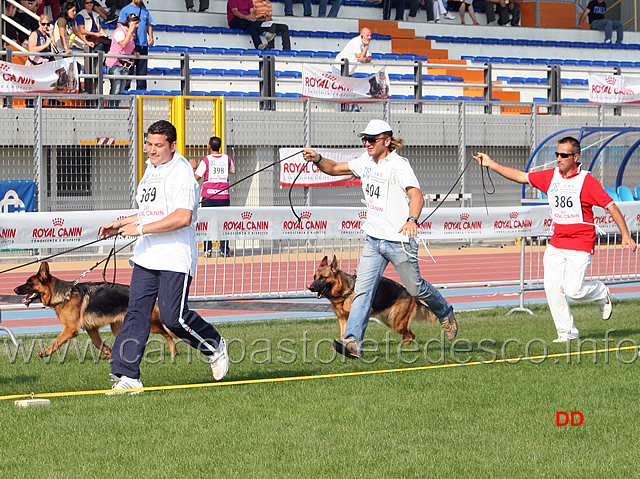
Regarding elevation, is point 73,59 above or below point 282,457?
above

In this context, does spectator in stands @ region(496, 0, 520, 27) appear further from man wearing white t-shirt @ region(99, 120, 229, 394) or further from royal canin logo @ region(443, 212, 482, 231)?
man wearing white t-shirt @ region(99, 120, 229, 394)

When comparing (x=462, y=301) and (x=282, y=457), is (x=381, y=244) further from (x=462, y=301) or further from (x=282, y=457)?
(x=462, y=301)

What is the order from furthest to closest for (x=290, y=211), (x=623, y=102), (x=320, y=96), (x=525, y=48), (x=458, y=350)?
(x=525, y=48) → (x=623, y=102) → (x=320, y=96) → (x=290, y=211) → (x=458, y=350)

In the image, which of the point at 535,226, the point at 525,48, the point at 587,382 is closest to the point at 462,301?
the point at 535,226

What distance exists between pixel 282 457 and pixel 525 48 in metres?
26.6

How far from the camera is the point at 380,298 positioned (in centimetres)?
932

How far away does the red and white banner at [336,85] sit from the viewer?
64.3ft

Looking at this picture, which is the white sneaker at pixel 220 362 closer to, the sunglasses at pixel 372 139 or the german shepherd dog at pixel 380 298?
the german shepherd dog at pixel 380 298

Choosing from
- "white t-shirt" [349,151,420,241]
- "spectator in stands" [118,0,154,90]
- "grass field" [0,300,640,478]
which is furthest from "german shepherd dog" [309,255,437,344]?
"spectator in stands" [118,0,154,90]

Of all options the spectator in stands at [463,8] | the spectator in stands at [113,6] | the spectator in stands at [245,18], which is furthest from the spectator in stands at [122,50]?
the spectator in stands at [463,8]

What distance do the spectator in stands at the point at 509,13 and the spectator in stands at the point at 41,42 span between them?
668 inches

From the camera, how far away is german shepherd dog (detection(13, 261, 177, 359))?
8.71 metres

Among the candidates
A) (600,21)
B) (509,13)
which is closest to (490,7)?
(509,13)

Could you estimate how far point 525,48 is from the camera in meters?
30.3
